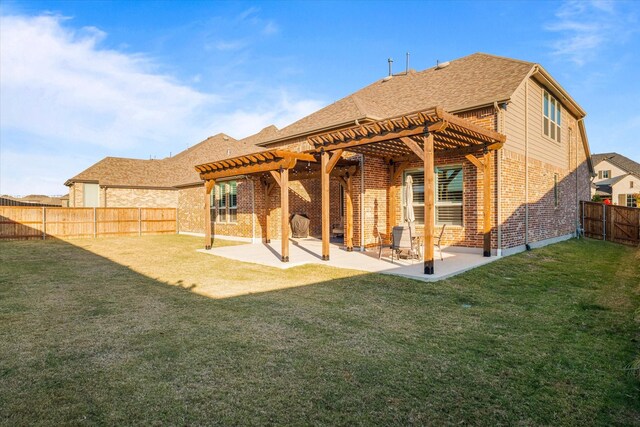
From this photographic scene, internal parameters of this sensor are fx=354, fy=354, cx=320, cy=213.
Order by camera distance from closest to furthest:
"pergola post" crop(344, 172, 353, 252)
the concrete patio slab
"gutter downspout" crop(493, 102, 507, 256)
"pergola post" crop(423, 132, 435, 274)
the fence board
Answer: "pergola post" crop(423, 132, 435, 274) → the concrete patio slab → "gutter downspout" crop(493, 102, 507, 256) → "pergola post" crop(344, 172, 353, 252) → the fence board

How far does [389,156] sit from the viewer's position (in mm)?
12477

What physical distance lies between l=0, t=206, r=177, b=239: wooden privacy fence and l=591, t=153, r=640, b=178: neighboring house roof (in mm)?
53389

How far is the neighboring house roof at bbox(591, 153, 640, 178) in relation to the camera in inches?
1854

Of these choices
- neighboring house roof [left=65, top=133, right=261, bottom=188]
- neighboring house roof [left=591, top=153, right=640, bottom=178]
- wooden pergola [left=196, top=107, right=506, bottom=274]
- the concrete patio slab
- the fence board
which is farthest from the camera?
neighboring house roof [left=591, top=153, right=640, bottom=178]

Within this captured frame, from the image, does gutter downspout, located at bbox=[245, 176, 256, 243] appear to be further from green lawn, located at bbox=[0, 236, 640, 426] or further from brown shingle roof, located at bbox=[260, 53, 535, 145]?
green lawn, located at bbox=[0, 236, 640, 426]

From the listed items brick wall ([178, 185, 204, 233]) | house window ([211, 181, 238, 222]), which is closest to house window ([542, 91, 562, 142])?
house window ([211, 181, 238, 222])

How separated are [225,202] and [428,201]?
1347cm

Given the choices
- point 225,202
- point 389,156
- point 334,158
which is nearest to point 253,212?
point 225,202

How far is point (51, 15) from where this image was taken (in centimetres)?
1130

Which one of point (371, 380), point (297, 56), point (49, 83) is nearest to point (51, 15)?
point (49, 83)

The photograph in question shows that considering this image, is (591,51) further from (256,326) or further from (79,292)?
(79,292)

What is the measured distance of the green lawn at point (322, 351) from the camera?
2873mm

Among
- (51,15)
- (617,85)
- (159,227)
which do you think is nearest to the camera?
(51,15)

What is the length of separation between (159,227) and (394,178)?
16404 millimetres
